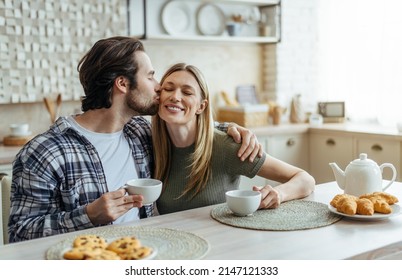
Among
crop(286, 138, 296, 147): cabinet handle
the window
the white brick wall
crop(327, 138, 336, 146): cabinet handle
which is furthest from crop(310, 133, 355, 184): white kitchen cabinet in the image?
the white brick wall

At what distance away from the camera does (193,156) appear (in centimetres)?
203

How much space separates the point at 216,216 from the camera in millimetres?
1673

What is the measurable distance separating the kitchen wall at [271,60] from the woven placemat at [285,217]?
260cm

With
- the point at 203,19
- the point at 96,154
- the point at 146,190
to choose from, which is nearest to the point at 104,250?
the point at 146,190

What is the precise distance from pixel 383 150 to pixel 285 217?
2.30m

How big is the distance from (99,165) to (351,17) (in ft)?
10.5

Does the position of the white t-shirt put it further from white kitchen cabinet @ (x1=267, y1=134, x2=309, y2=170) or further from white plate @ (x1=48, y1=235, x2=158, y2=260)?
white kitchen cabinet @ (x1=267, y1=134, x2=309, y2=170)

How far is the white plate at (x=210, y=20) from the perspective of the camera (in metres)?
4.31

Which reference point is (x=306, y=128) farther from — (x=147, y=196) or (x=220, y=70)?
(x=147, y=196)

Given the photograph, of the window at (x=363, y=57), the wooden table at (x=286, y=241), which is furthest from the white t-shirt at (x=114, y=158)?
the window at (x=363, y=57)

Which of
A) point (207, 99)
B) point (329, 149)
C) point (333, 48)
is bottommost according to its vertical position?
point (329, 149)

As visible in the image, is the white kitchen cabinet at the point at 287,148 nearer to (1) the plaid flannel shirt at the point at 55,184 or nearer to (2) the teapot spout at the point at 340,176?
(2) the teapot spout at the point at 340,176

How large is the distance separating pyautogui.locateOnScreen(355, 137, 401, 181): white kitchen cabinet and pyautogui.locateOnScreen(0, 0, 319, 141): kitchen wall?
1.01 meters
